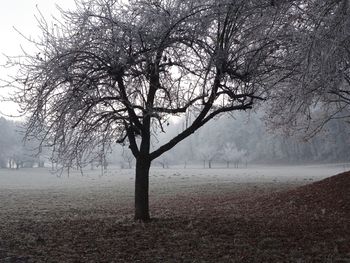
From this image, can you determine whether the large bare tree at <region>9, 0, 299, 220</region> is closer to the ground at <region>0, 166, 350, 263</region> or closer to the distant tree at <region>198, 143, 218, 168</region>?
the ground at <region>0, 166, 350, 263</region>

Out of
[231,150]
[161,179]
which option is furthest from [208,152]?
[161,179]

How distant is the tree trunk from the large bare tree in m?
1.04

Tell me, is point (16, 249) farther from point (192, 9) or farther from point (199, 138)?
point (199, 138)

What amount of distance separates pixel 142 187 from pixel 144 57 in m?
3.65

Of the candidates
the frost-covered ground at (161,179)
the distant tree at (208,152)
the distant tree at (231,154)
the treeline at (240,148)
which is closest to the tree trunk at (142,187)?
the frost-covered ground at (161,179)

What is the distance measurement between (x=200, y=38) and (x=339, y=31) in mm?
3778

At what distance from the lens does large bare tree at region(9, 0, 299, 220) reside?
30.8ft

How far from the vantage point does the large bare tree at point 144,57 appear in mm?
9391

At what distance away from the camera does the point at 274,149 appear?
100250 millimetres

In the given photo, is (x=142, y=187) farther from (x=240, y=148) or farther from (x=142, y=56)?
(x=240, y=148)

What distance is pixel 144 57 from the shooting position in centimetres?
1024

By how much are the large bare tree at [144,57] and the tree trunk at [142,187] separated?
104 centimetres

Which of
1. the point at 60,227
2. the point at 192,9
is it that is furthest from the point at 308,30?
the point at 60,227

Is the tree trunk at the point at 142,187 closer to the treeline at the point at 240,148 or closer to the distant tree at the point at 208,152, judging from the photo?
the treeline at the point at 240,148
